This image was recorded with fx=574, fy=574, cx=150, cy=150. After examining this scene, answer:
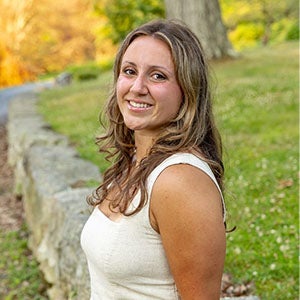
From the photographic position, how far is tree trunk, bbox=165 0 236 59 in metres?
13.2

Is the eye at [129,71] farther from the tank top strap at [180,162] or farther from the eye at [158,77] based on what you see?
the tank top strap at [180,162]

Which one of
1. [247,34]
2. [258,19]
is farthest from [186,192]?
[247,34]

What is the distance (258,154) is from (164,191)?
4.92 m

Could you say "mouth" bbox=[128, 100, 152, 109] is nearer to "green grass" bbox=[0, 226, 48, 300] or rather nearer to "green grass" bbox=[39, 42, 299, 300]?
"green grass" bbox=[39, 42, 299, 300]

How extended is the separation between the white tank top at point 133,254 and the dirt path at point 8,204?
5.57 metres

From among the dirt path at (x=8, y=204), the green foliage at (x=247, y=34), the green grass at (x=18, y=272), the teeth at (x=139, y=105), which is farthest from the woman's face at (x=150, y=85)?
the green foliage at (x=247, y=34)

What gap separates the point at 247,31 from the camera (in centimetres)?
2952

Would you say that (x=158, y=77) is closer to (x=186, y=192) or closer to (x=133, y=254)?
(x=186, y=192)

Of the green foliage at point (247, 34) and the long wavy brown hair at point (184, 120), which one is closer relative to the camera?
the long wavy brown hair at point (184, 120)

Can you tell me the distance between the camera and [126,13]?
69.8 ft

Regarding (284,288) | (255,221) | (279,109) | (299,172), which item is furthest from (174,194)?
(279,109)

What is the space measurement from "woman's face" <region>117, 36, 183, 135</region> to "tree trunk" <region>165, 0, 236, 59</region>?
11017mm

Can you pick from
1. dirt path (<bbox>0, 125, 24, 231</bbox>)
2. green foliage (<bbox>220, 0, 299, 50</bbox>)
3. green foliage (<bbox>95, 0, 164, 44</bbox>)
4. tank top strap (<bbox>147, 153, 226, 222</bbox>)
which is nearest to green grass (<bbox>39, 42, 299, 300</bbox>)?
tank top strap (<bbox>147, 153, 226, 222</bbox>)

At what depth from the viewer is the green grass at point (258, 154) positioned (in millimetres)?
4020
